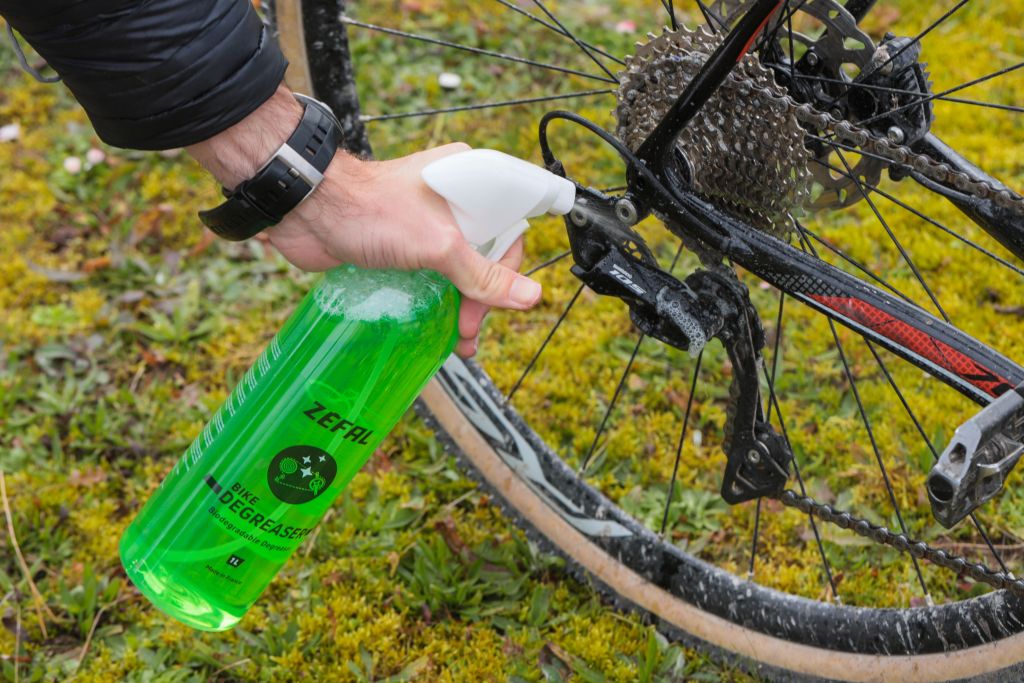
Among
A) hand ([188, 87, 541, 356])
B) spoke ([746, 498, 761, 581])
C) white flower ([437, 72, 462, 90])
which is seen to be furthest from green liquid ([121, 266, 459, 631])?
white flower ([437, 72, 462, 90])

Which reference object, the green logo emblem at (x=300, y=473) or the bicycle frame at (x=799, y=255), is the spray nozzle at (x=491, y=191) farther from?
the green logo emblem at (x=300, y=473)

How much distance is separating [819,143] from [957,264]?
1587mm

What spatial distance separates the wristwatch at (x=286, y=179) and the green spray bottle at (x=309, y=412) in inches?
7.1

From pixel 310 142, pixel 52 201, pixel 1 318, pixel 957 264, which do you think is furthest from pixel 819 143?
pixel 52 201

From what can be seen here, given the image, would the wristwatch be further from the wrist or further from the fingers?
the fingers

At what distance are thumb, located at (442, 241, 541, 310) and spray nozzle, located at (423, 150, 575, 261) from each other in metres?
0.05

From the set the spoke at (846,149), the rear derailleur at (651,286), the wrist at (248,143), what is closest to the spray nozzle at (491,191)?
the rear derailleur at (651,286)

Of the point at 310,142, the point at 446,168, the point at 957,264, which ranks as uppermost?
the point at 446,168

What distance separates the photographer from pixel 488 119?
4.16 m

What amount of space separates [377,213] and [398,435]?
4.97 ft

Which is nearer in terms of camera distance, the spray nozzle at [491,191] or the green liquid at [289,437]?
the spray nozzle at [491,191]

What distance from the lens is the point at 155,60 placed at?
149cm

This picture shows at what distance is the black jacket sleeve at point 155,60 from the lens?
146cm

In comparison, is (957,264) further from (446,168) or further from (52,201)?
(52,201)
